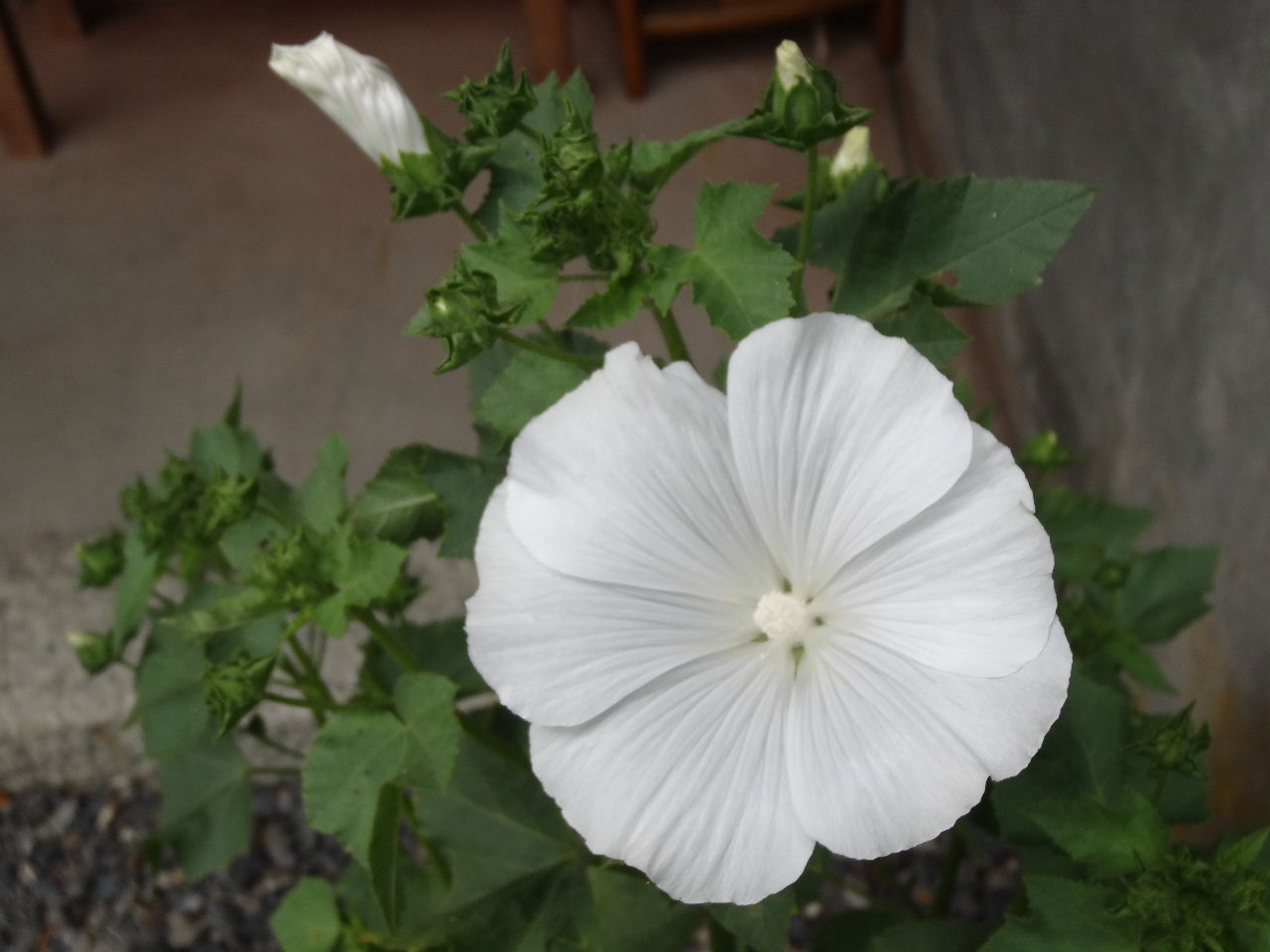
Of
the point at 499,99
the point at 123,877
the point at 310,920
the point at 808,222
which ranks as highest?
the point at 499,99

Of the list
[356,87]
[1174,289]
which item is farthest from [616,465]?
[1174,289]

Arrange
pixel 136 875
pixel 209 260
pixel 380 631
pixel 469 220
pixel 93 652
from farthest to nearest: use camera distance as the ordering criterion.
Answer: pixel 209 260 → pixel 136 875 → pixel 93 652 → pixel 380 631 → pixel 469 220

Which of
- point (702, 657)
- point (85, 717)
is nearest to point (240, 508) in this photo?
point (702, 657)

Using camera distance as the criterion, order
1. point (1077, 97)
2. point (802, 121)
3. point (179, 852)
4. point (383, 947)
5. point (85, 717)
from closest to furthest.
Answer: point (802, 121) → point (383, 947) → point (179, 852) → point (1077, 97) → point (85, 717)

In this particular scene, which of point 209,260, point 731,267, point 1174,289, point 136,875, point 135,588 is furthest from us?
point 209,260

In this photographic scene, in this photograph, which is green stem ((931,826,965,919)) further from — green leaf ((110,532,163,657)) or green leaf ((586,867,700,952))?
green leaf ((110,532,163,657))

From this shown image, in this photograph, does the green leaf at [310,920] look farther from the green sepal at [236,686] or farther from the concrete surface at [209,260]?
the concrete surface at [209,260]

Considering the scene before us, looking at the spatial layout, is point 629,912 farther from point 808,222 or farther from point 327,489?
point 808,222

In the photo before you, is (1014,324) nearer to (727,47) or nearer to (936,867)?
(936,867)
